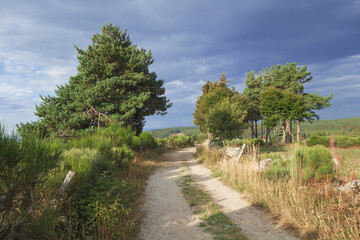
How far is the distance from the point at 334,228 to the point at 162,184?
22.7 ft

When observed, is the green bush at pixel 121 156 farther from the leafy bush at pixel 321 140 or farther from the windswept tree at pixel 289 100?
the windswept tree at pixel 289 100

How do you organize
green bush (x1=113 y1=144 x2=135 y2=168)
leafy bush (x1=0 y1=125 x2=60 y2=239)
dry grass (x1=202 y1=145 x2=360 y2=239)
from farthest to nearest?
green bush (x1=113 y1=144 x2=135 y2=168) < dry grass (x1=202 y1=145 x2=360 y2=239) < leafy bush (x1=0 y1=125 x2=60 y2=239)

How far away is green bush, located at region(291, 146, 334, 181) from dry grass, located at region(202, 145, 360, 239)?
1192 mm

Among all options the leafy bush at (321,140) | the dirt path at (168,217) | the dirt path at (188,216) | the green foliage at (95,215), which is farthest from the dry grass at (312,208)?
the leafy bush at (321,140)

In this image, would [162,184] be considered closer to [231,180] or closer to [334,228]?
[231,180]

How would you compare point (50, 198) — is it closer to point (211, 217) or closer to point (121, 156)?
point (211, 217)

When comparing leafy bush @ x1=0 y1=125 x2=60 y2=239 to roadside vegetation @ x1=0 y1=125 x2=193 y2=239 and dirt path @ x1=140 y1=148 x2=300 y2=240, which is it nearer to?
roadside vegetation @ x1=0 y1=125 x2=193 y2=239

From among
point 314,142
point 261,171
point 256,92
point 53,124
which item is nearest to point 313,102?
point 256,92

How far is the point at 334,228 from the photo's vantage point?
3574mm

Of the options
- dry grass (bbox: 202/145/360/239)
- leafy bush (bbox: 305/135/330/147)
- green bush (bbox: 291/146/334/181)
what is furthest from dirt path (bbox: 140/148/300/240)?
leafy bush (bbox: 305/135/330/147)

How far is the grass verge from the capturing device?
14.1 ft

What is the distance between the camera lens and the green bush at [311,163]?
657 cm

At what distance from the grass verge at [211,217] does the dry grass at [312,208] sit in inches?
49.8

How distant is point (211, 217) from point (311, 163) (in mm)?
4493
